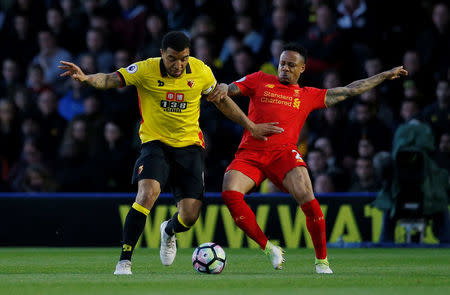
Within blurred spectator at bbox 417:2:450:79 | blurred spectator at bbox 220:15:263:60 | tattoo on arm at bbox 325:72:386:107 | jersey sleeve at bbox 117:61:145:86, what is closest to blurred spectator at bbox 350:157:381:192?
blurred spectator at bbox 417:2:450:79

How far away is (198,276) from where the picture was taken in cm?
849

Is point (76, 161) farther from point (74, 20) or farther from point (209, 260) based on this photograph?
point (209, 260)

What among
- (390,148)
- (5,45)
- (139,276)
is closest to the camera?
(139,276)

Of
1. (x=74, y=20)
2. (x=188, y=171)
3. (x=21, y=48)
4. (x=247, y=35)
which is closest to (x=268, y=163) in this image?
(x=188, y=171)

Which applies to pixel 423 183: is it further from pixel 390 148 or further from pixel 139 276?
pixel 139 276

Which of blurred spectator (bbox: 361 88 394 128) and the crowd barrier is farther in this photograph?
blurred spectator (bbox: 361 88 394 128)

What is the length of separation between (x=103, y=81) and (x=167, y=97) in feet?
2.35

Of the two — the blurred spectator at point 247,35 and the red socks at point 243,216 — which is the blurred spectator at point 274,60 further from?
the red socks at point 243,216

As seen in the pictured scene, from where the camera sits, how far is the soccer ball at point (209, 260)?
28.8 ft

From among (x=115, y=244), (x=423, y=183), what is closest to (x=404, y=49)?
(x=423, y=183)

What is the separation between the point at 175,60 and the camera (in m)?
8.85

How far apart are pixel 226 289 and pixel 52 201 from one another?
8025 mm

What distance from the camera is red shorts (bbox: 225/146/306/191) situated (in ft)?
30.8

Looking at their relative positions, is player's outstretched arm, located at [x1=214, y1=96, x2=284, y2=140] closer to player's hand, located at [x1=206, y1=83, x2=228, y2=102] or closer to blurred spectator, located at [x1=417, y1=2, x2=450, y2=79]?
player's hand, located at [x1=206, y1=83, x2=228, y2=102]
